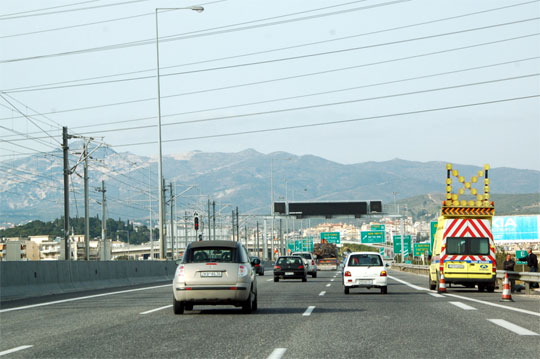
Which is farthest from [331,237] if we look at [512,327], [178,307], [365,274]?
[512,327]

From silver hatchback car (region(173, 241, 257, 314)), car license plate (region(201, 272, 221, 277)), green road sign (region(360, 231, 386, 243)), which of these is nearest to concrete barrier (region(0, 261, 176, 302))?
silver hatchback car (region(173, 241, 257, 314))

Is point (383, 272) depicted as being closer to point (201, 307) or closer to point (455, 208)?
point (455, 208)

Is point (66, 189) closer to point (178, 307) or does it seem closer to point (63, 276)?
point (63, 276)

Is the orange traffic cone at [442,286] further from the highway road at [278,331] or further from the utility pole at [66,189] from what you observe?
the utility pole at [66,189]

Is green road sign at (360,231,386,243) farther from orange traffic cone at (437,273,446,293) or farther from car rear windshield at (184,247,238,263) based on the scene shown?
car rear windshield at (184,247,238,263)

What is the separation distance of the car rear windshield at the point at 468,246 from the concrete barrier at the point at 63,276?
13.0m

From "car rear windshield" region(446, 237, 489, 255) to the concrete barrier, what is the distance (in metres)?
13.0

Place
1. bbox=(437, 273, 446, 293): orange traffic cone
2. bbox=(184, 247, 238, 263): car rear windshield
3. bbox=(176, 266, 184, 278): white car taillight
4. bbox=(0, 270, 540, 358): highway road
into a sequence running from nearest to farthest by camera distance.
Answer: bbox=(0, 270, 540, 358): highway road → bbox=(176, 266, 184, 278): white car taillight → bbox=(184, 247, 238, 263): car rear windshield → bbox=(437, 273, 446, 293): orange traffic cone

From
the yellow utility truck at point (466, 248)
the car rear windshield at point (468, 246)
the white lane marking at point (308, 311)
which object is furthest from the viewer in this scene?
the car rear windshield at point (468, 246)

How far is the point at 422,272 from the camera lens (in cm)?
6216

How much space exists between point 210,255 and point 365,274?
10.4 metres

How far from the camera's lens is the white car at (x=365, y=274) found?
87.9 ft

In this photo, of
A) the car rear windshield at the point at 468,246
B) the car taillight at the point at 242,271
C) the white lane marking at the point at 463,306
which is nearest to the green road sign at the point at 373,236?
the car rear windshield at the point at 468,246

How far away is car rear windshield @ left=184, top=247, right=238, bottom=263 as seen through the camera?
1749 cm
